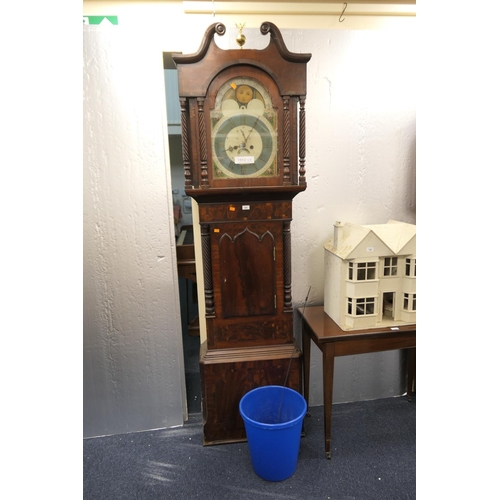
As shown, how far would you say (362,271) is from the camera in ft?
5.82

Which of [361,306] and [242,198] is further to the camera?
[361,306]

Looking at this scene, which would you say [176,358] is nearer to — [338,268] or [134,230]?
[134,230]

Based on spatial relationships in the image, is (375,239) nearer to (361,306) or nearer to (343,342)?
(361,306)

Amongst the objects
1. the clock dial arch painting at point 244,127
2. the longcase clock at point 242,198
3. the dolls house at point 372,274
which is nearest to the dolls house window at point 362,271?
the dolls house at point 372,274

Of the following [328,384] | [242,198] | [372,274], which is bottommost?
[328,384]

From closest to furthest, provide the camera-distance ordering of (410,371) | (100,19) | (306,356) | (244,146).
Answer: (244,146), (100,19), (306,356), (410,371)

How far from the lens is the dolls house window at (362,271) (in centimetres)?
176

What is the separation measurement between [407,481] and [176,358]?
1.27 meters

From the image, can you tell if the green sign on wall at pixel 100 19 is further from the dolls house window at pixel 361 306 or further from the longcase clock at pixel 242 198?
the dolls house window at pixel 361 306

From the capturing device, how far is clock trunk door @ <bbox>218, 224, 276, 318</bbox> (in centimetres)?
174

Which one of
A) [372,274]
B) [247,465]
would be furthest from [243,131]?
[247,465]

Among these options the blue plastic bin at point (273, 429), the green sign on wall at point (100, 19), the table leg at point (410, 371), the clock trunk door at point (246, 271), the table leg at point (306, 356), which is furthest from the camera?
the table leg at point (410, 371)

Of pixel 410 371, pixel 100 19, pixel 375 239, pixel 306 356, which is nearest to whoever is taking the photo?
pixel 375 239

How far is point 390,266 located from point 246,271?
2.37ft
